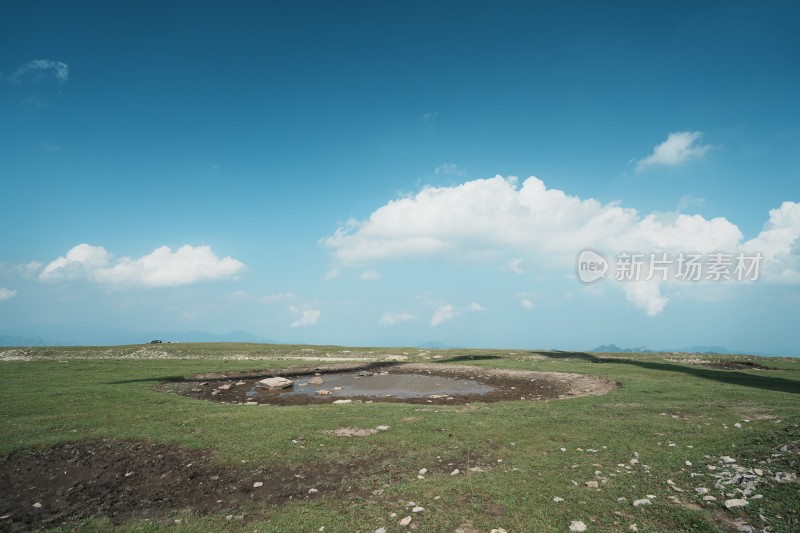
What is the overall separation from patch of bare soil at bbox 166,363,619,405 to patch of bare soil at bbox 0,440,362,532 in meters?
12.1

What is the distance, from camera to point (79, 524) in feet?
33.1

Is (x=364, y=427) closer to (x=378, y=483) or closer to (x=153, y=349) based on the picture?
(x=378, y=483)

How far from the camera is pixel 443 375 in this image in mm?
42594

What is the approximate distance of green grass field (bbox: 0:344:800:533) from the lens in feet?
32.1

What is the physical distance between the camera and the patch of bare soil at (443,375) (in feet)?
93.6

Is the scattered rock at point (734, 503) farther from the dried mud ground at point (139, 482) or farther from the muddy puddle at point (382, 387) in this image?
the muddy puddle at point (382, 387)

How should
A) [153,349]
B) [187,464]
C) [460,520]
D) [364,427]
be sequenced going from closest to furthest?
[460,520] → [187,464] → [364,427] → [153,349]

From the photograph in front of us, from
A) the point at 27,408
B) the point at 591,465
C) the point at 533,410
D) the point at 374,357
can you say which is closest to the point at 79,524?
the point at 591,465

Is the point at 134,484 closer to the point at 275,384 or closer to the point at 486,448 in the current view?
the point at 486,448

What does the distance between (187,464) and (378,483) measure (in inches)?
299

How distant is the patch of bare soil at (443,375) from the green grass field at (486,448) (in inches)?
175

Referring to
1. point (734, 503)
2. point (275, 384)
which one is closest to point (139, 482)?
point (734, 503)

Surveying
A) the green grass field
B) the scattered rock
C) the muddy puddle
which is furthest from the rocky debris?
the scattered rock

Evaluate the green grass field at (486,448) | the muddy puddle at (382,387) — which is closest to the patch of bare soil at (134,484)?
the green grass field at (486,448)
